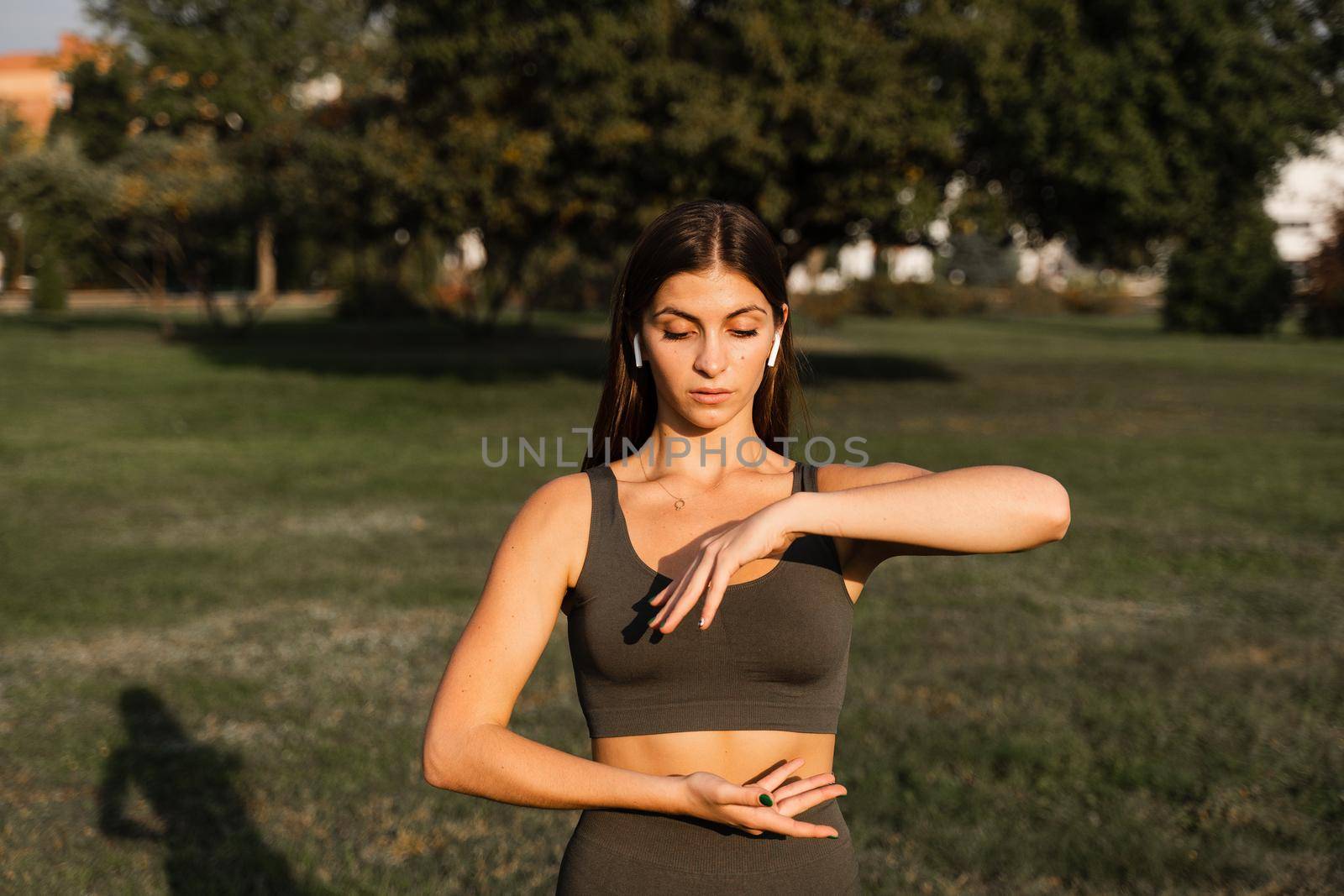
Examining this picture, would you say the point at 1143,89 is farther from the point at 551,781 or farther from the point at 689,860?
the point at 551,781

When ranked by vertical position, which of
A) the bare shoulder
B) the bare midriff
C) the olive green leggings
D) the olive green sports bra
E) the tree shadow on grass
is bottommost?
the tree shadow on grass

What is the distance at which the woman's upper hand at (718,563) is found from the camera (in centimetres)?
194

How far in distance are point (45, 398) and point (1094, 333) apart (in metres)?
36.0

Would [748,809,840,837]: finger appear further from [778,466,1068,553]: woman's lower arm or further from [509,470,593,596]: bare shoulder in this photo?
[509,470,593,596]: bare shoulder

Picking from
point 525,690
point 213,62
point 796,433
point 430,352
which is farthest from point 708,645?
point 213,62

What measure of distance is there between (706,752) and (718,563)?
0.43 metres

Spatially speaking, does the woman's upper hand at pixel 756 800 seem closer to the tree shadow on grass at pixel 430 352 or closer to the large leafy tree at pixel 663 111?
the large leafy tree at pixel 663 111

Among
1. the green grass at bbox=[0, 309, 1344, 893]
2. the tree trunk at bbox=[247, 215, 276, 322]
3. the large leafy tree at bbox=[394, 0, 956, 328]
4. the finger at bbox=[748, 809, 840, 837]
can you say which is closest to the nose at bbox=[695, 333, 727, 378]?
the finger at bbox=[748, 809, 840, 837]

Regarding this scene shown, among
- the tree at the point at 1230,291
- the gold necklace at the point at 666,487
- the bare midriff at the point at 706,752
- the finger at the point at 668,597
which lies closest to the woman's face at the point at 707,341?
the gold necklace at the point at 666,487

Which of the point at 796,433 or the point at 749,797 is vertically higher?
the point at 796,433

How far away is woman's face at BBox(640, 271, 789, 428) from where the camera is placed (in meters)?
2.24

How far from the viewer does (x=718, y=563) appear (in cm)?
198

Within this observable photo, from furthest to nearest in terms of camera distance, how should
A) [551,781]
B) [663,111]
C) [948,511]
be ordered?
[663,111]
[948,511]
[551,781]

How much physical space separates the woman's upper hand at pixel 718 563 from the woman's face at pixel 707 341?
29 centimetres
